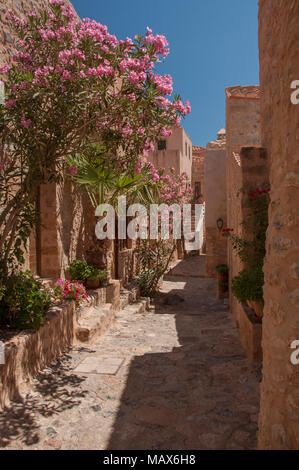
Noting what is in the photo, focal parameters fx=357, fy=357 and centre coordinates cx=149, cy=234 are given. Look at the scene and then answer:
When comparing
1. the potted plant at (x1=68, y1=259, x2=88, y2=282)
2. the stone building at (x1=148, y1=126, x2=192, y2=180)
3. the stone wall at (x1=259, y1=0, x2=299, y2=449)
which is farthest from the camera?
the stone building at (x1=148, y1=126, x2=192, y2=180)

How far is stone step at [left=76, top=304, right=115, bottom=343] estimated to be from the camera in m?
5.55

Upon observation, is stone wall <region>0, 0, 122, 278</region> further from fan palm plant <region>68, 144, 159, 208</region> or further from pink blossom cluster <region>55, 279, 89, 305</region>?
pink blossom cluster <region>55, 279, 89, 305</region>

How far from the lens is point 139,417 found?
3.30m

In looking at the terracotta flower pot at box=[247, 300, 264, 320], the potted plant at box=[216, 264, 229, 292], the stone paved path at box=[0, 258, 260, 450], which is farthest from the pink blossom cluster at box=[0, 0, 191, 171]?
the potted plant at box=[216, 264, 229, 292]

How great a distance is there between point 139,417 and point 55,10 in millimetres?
4622

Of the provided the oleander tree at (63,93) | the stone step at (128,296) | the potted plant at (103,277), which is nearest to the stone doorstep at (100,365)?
the oleander tree at (63,93)

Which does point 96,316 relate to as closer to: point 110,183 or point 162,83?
point 110,183

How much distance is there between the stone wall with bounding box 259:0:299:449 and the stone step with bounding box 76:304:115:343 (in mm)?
3703

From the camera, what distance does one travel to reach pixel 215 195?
43.1 ft

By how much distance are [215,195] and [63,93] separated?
9666mm

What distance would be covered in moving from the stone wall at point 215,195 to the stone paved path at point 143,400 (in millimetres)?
7968

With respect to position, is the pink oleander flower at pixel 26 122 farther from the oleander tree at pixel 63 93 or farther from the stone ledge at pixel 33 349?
the stone ledge at pixel 33 349

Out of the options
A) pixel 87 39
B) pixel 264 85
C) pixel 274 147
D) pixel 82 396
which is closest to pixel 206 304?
pixel 264 85

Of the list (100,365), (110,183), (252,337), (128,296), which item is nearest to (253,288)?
(252,337)
